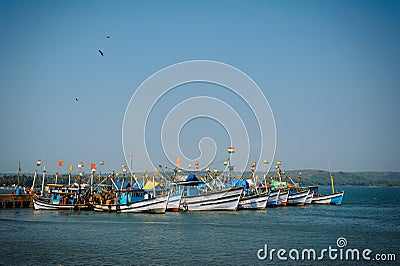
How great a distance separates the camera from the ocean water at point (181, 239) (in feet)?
90.0

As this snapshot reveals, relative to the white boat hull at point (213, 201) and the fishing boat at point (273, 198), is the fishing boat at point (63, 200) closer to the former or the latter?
the white boat hull at point (213, 201)

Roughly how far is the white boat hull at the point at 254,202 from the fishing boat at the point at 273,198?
5.82m

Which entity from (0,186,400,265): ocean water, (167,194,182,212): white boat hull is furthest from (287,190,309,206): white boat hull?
(167,194,182,212): white boat hull

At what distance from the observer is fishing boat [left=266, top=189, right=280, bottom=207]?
231 feet

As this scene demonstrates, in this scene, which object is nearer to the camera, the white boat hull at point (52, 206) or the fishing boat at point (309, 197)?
the white boat hull at point (52, 206)

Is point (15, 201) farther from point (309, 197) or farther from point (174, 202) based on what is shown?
point (309, 197)

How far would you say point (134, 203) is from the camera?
55.5m

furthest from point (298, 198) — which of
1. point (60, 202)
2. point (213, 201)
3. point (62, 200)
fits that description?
point (60, 202)

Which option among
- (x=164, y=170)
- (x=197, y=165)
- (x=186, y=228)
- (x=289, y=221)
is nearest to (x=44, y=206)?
(x=164, y=170)

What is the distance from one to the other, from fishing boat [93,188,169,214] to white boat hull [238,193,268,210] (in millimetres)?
14509

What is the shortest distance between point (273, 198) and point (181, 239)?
1525 inches

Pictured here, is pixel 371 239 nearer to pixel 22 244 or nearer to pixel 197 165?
pixel 22 244

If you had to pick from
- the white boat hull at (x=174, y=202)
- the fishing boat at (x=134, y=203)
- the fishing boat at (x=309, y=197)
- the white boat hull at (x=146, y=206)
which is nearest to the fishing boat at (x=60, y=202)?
the fishing boat at (x=134, y=203)

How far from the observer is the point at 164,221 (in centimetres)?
4728
